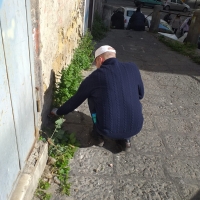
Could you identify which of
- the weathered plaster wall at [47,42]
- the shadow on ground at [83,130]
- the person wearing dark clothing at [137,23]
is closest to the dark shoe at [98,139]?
the shadow on ground at [83,130]

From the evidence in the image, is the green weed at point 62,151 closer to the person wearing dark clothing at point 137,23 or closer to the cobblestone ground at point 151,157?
the cobblestone ground at point 151,157

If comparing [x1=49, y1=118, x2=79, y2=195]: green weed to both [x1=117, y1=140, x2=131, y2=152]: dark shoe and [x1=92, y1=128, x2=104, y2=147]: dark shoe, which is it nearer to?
[x1=92, y1=128, x2=104, y2=147]: dark shoe

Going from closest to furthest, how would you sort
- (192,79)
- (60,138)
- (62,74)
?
(60,138)
(62,74)
(192,79)

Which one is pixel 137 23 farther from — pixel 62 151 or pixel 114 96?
pixel 62 151

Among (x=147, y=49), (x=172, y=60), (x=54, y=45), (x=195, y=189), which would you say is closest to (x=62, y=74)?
(x=54, y=45)

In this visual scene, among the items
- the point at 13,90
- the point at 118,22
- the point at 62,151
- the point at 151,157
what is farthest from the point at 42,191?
the point at 118,22

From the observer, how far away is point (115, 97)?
2436 millimetres

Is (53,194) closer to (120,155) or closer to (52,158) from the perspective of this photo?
(52,158)

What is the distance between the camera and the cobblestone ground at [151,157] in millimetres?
2336

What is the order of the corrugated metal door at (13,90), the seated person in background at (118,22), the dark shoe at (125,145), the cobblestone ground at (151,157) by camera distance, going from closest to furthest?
the corrugated metal door at (13,90), the cobblestone ground at (151,157), the dark shoe at (125,145), the seated person in background at (118,22)

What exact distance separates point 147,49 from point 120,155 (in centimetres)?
521

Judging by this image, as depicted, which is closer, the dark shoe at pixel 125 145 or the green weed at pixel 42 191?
the green weed at pixel 42 191

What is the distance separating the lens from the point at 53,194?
2211 mm

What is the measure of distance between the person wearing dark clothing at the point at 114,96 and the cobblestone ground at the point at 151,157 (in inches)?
13.6
